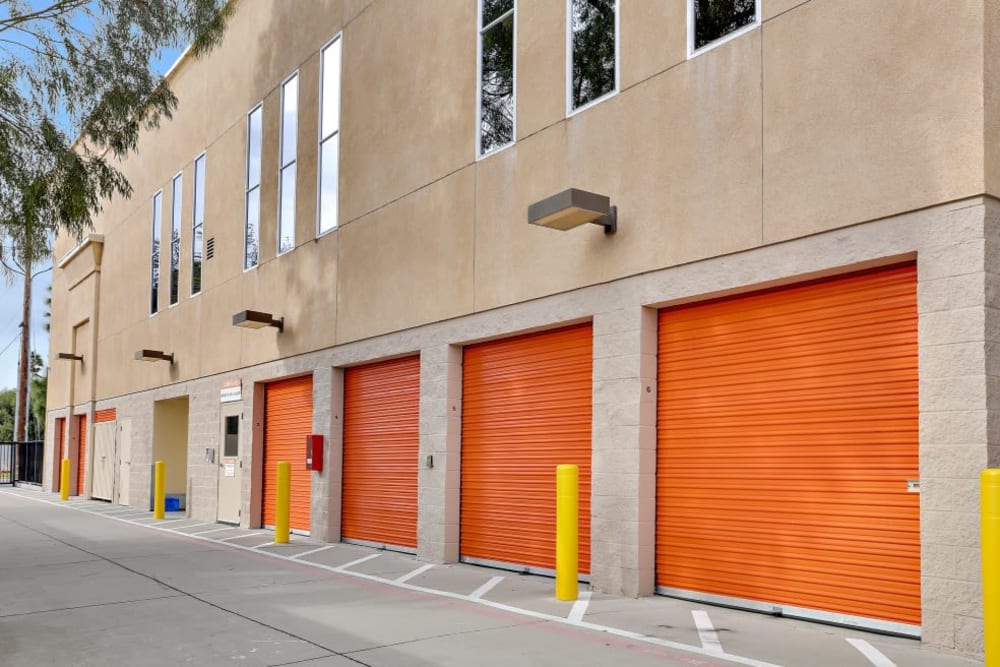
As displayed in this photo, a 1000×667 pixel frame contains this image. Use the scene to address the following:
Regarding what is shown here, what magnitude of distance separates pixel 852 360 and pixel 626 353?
2.36 meters

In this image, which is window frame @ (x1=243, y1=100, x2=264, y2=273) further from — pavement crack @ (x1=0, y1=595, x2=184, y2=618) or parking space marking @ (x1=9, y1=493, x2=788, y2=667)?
pavement crack @ (x1=0, y1=595, x2=184, y2=618)

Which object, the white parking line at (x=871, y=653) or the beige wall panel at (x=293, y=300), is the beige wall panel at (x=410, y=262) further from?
Result: the white parking line at (x=871, y=653)

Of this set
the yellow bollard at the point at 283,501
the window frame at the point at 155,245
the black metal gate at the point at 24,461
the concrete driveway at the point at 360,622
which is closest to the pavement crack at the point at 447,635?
the concrete driveway at the point at 360,622

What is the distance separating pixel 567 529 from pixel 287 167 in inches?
426

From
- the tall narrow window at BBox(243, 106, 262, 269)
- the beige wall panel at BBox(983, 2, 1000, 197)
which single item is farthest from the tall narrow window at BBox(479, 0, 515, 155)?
the tall narrow window at BBox(243, 106, 262, 269)

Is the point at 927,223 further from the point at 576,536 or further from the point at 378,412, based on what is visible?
the point at 378,412

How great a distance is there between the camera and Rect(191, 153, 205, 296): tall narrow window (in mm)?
21156

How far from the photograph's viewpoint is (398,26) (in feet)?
45.1

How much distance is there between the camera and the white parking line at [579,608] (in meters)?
7.91

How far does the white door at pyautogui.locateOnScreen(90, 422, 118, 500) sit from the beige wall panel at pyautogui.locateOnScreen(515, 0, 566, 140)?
19.8m

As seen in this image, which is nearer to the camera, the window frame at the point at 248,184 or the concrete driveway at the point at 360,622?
the concrete driveway at the point at 360,622

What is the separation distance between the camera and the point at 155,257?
967 inches

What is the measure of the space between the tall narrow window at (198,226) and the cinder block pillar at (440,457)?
416 inches

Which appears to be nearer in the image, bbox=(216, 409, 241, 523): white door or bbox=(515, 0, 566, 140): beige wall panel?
bbox=(515, 0, 566, 140): beige wall panel
